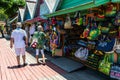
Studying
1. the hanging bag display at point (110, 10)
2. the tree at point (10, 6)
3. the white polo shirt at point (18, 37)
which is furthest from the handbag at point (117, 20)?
the tree at point (10, 6)

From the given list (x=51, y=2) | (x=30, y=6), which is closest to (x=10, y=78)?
(x=51, y=2)

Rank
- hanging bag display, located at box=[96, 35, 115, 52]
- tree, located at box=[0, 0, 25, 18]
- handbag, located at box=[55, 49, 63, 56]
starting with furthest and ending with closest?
1. tree, located at box=[0, 0, 25, 18]
2. handbag, located at box=[55, 49, 63, 56]
3. hanging bag display, located at box=[96, 35, 115, 52]

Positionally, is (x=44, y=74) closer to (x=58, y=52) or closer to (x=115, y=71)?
(x=115, y=71)

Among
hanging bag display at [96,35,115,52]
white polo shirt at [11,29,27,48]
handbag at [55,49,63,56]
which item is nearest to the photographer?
hanging bag display at [96,35,115,52]

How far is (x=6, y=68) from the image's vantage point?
8.63 m

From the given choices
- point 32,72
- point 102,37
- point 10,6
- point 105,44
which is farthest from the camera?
point 10,6

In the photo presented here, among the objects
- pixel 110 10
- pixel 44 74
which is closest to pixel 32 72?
pixel 44 74

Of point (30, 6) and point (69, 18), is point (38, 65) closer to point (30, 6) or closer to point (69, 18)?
point (69, 18)

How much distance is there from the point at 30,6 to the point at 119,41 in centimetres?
1474

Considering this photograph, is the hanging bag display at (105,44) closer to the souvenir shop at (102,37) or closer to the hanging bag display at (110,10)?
the souvenir shop at (102,37)

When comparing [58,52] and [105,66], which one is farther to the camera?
[58,52]

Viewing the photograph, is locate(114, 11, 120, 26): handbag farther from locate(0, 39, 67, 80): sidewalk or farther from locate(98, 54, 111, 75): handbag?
locate(0, 39, 67, 80): sidewalk

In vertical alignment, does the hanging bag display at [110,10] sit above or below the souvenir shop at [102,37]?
above

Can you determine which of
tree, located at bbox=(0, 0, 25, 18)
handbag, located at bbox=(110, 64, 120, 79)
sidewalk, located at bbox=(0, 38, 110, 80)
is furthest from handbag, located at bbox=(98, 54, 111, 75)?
tree, located at bbox=(0, 0, 25, 18)
